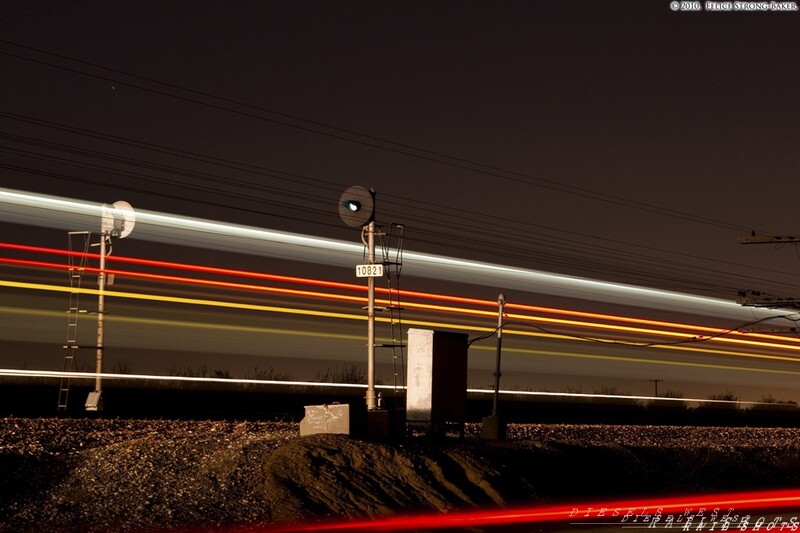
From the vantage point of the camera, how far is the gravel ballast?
533 inches

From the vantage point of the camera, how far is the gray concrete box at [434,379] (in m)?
20.5

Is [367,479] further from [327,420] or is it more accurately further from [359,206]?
[359,206]

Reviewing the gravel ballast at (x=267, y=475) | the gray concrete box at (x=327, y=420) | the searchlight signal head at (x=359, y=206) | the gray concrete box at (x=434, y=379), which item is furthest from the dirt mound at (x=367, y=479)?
the searchlight signal head at (x=359, y=206)

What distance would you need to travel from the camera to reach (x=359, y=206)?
21.7 m

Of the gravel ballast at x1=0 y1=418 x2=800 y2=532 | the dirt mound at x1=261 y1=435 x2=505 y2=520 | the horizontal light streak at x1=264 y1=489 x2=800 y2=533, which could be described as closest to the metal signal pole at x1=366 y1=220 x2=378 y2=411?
the gravel ballast at x1=0 y1=418 x2=800 y2=532

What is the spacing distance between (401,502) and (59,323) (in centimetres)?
1068

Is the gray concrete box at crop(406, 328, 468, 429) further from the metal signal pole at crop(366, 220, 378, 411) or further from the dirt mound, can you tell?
the dirt mound

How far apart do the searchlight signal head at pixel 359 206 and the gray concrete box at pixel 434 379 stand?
254 centimetres

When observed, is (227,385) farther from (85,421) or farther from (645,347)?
(85,421)

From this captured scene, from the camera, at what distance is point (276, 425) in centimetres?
2255

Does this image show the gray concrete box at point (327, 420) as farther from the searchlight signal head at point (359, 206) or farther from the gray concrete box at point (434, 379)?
the searchlight signal head at point (359, 206)

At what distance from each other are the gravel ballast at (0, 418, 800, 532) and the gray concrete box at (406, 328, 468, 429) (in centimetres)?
67

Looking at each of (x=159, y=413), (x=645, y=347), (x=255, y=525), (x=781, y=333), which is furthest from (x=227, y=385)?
(x=255, y=525)

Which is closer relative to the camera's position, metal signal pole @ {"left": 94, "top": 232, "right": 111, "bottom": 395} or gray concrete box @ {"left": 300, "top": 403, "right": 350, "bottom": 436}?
gray concrete box @ {"left": 300, "top": 403, "right": 350, "bottom": 436}
